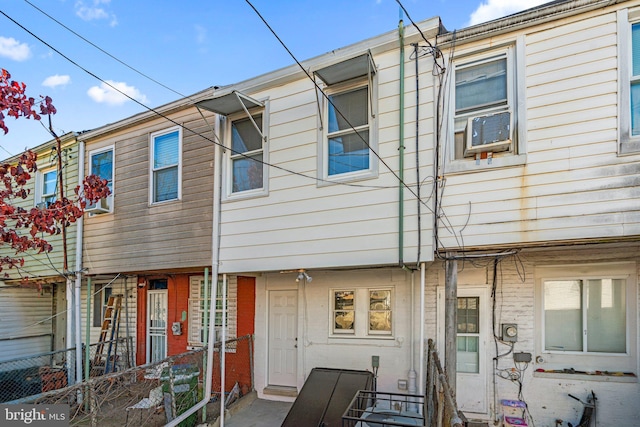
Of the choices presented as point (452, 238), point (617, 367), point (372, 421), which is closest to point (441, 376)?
point (372, 421)

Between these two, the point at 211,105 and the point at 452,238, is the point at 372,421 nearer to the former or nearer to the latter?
the point at 452,238

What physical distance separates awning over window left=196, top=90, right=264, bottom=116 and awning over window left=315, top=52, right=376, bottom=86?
1.33 metres

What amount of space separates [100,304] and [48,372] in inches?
77.1

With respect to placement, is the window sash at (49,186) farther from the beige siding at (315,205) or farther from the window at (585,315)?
the window at (585,315)

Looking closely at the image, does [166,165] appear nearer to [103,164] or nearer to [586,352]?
[103,164]

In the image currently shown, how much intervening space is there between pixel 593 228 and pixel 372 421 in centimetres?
311

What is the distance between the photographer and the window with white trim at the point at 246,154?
6.34 metres

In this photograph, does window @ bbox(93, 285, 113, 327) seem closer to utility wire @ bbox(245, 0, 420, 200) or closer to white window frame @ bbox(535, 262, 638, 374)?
utility wire @ bbox(245, 0, 420, 200)

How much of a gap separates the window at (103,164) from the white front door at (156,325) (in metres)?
2.80

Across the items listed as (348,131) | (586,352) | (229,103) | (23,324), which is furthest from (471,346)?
(23,324)

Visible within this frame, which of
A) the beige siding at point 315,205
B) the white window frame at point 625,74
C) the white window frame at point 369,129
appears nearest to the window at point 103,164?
the beige siding at point 315,205

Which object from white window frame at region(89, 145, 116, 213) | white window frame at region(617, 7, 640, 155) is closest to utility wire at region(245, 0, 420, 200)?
white window frame at region(617, 7, 640, 155)

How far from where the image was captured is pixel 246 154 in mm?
6484

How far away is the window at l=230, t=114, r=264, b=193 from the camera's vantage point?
635 cm
